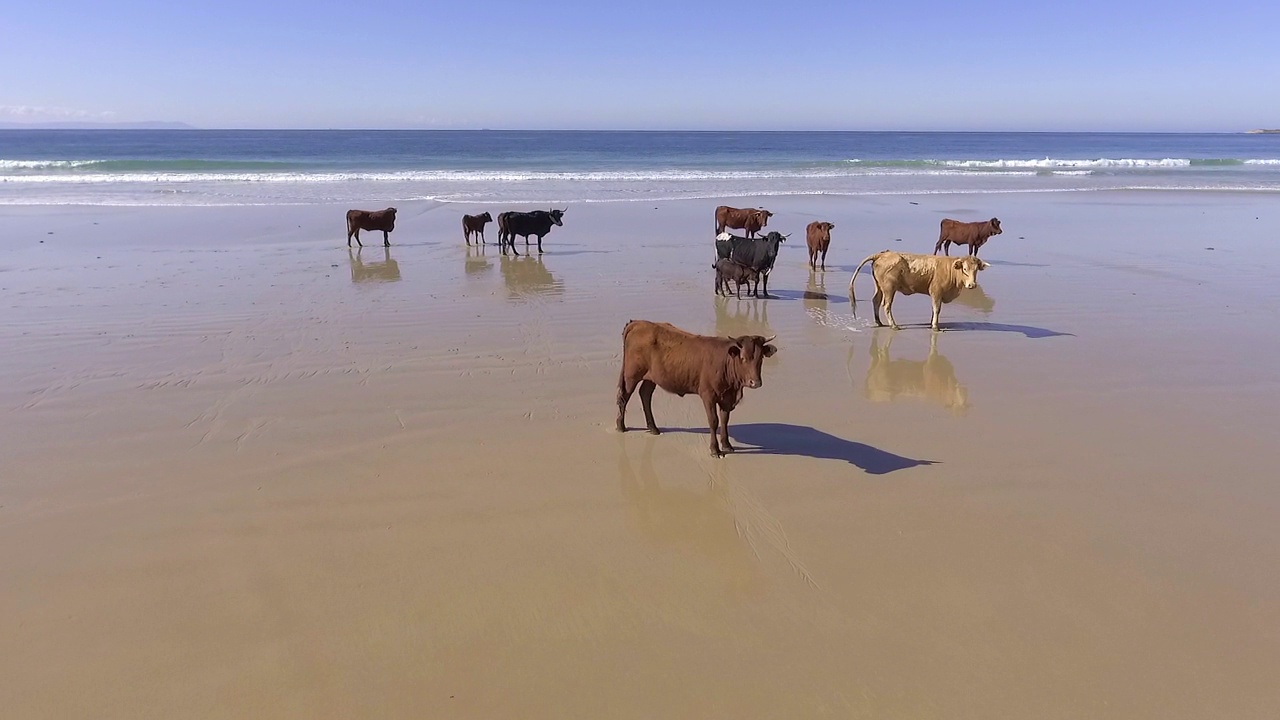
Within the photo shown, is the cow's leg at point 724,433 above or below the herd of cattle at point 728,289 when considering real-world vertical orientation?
below

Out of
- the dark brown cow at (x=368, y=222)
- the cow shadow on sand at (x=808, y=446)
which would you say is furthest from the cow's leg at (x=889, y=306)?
the dark brown cow at (x=368, y=222)

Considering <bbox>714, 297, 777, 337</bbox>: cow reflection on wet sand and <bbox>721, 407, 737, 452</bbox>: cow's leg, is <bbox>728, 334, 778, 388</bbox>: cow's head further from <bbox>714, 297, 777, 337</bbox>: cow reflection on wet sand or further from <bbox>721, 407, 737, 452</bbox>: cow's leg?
<bbox>714, 297, 777, 337</bbox>: cow reflection on wet sand

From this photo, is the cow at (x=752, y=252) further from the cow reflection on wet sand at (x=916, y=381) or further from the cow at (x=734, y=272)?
the cow reflection on wet sand at (x=916, y=381)

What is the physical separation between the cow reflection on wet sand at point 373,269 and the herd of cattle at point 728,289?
4.57 feet

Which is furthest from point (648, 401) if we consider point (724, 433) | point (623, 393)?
point (724, 433)

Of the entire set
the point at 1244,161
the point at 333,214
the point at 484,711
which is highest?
the point at 1244,161

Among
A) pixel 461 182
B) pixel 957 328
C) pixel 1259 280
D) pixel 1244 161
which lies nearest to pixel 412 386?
pixel 957 328

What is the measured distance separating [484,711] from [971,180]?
36873mm

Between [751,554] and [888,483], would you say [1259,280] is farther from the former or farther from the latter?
[751,554]

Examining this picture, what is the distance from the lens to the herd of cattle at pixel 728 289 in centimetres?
578

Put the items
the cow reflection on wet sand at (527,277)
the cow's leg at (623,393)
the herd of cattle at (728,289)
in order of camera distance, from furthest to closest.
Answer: the cow reflection on wet sand at (527,277) → the cow's leg at (623,393) → the herd of cattle at (728,289)

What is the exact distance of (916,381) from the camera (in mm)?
7961

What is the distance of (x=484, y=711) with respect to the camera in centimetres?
343

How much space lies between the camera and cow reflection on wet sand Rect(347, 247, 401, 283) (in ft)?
41.3
